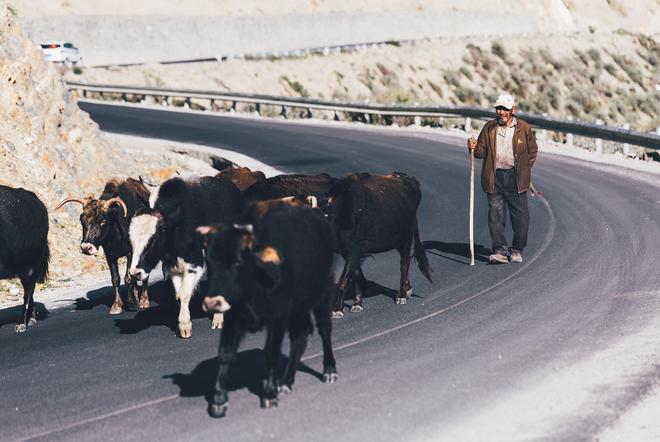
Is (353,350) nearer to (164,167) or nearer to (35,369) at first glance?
(35,369)

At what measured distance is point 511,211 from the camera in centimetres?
1734

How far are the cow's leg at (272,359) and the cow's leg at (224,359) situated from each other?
0.88ft

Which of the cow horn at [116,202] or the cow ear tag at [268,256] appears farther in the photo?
the cow horn at [116,202]

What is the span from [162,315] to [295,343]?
4.60m

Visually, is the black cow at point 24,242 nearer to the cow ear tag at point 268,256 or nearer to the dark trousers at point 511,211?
the cow ear tag at point 268,256

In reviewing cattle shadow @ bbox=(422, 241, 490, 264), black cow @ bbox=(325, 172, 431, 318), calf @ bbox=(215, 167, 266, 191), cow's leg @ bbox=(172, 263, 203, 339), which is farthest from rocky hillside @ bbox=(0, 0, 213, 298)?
black cow @ bbox=(325, 172, 431, 318)

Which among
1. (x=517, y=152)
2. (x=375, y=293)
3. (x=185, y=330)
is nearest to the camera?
(x=185, y=330)

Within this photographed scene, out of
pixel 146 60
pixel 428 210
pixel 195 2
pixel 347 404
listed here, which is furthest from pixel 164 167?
pixel 195 2

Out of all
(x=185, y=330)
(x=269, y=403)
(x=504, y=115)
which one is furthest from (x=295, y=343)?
(x=504, y=115)

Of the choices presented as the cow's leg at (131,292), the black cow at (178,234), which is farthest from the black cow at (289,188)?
the cow's leg at (131,292)

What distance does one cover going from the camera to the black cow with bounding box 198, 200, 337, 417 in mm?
9406

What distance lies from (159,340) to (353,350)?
2.27 metres

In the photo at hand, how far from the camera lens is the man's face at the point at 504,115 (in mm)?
16797

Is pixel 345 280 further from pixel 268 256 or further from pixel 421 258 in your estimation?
pixel 268 256
